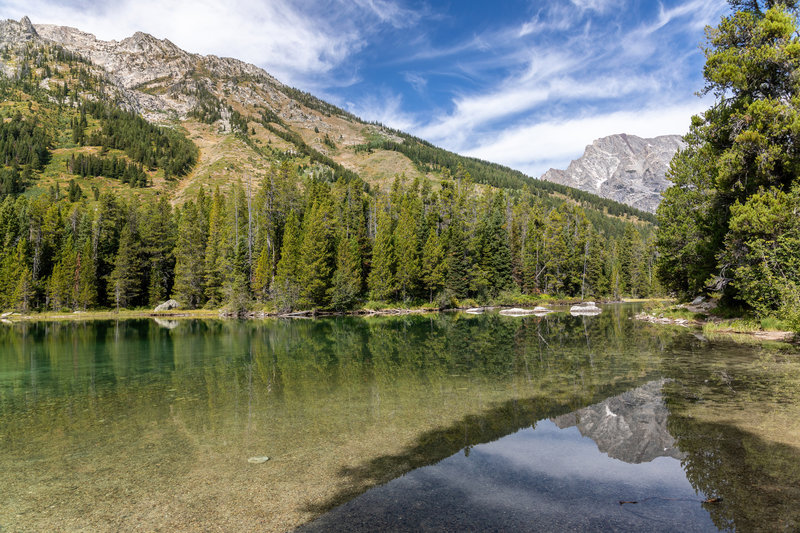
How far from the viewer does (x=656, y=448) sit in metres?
9.21

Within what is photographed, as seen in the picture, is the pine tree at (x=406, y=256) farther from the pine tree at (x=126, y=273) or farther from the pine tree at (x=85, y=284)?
the pine tree at (x=85, y=284)

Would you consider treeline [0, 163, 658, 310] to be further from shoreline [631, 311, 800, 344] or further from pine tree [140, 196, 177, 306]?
shoreline [631, 311, 800, 344]

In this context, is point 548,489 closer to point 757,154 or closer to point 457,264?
point 757,154

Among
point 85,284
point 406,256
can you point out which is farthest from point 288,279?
point 85,284

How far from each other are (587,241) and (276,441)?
310ft

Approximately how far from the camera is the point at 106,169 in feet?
433

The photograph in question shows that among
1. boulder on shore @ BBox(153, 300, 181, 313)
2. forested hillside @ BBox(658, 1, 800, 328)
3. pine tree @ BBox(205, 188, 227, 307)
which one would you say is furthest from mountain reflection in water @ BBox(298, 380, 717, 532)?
boulder on shore @ BBox(153, 300, 181, 313)

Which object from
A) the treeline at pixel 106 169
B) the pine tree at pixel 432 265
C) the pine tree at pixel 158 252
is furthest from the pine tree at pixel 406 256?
the treeline at pixel 106 169

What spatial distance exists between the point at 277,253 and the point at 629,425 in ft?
225

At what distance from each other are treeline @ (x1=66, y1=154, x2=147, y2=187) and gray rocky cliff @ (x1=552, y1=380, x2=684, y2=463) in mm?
153782

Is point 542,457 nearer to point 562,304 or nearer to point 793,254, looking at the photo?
point 793,254

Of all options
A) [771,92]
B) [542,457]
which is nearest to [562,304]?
[771,92]

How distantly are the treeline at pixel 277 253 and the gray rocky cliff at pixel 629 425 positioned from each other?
51.9 m

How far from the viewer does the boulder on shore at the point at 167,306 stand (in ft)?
233
